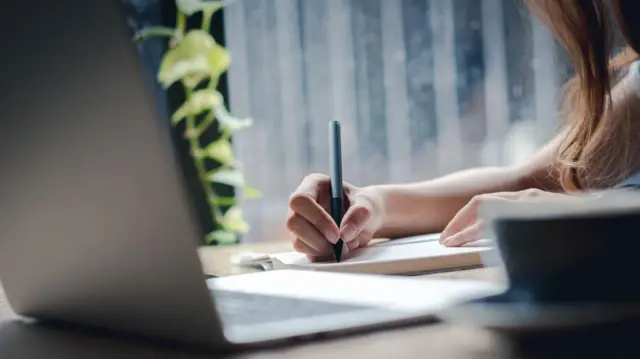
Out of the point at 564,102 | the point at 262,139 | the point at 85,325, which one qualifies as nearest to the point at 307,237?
the point at 85,325

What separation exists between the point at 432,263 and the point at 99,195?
338 millimetres

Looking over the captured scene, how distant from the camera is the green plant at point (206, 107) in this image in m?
1.69

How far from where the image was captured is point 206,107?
5.62ft

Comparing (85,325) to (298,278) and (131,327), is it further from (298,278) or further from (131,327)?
(298,278)

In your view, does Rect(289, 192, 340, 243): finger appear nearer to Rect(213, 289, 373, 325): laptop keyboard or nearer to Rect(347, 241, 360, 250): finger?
Rect(347, 241, 360, 250): finger

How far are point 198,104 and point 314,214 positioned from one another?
1.05 metres

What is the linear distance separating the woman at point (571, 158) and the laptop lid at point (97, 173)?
1.34ft

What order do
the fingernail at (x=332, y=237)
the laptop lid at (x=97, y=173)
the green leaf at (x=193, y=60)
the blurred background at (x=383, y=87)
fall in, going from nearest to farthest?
the laptop lid at (x=97, y=173), the fingernail at (x=332, y=237), the green leaf at (x=193, y=60), the blurred background at (x=383, y=87)

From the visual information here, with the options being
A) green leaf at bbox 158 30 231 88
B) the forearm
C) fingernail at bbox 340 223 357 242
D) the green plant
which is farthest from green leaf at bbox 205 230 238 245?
fingernail at bbox 340 223 357 242

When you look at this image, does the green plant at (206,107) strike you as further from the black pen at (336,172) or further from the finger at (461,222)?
the finger at (461,222)

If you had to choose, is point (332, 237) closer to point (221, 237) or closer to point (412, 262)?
point (412, 262)

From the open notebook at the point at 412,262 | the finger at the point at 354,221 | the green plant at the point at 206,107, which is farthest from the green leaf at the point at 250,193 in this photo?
the open notebook at the point at 412,262

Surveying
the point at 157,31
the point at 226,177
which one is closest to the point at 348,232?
the point at 226,177

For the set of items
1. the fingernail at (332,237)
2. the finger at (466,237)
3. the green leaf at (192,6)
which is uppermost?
the green leaf at (192,6)
